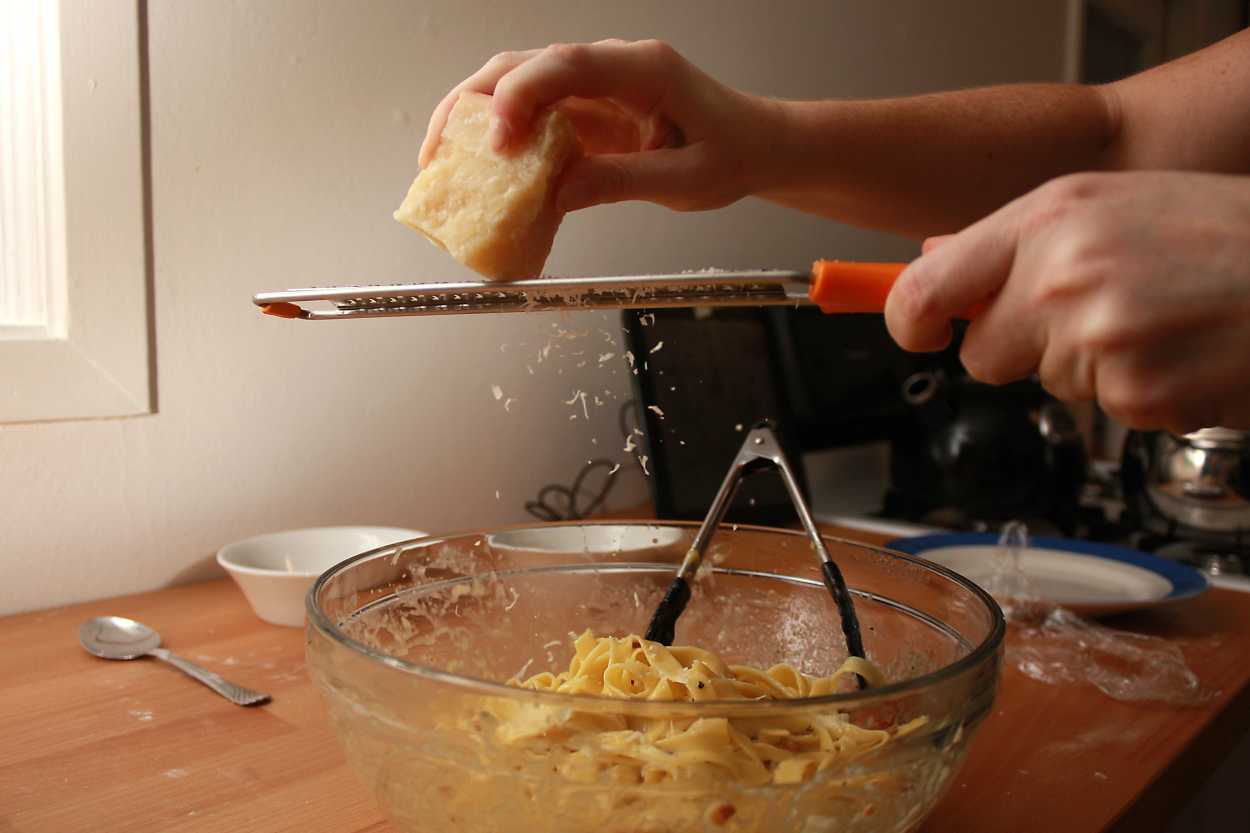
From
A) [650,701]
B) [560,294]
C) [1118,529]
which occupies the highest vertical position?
[560,294]

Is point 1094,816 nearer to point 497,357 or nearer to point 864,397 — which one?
point 497,357

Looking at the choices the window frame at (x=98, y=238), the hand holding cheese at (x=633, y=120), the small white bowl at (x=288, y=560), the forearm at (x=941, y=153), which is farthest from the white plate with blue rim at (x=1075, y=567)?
the window frame at (x=98, y=238)

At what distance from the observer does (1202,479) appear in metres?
1.39

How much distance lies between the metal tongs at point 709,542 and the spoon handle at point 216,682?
0.32 meters

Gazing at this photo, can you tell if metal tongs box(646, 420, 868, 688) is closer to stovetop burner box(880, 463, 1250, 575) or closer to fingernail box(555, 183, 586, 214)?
fingernail box(555, 183, 586, 214)

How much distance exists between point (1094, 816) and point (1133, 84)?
804mm

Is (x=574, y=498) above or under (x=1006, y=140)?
under

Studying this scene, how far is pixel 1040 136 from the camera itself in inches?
41.1

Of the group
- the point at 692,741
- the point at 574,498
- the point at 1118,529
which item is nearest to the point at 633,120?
the point at 692,741

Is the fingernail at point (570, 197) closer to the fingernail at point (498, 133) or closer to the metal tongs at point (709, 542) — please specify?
the fingernail at point (498, 133)

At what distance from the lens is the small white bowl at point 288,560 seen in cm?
91

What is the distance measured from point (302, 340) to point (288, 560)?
0.26 m

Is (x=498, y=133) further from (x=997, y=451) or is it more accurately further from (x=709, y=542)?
(x=997, y=451)

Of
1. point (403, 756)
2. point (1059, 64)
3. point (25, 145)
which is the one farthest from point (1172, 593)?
point (1059, 64)
